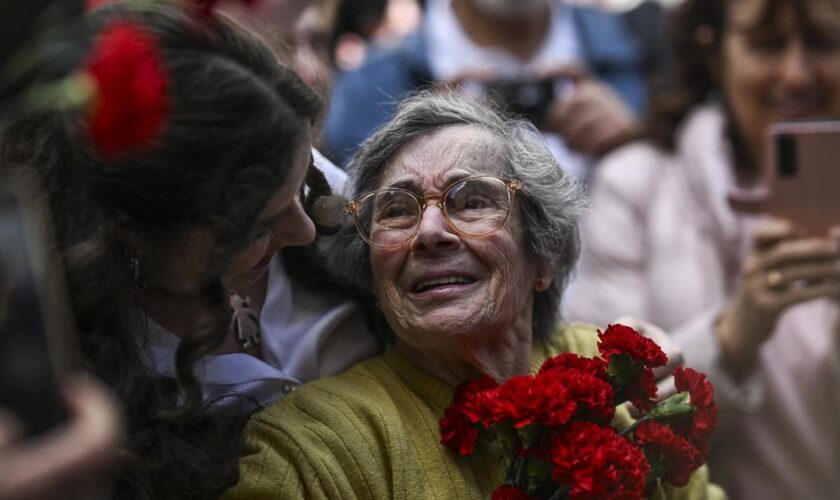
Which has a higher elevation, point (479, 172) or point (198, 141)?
point (198, 141)

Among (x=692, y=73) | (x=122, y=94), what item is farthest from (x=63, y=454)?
(x=692, y=73)

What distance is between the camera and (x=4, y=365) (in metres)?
1.63

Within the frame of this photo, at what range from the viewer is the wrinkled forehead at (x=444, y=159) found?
2.71 meters

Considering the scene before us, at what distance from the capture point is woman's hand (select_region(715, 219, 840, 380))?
3.36 m

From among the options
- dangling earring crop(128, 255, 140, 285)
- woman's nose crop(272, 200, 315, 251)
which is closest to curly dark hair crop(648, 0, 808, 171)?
woman's nose crop(272, 200, 315, 251)

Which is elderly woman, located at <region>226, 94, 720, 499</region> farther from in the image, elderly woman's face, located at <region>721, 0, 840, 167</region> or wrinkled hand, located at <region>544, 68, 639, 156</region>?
elderly woman's face, located at <region>721, 0, 840, 167</region>

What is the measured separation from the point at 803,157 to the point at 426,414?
49.6 inches

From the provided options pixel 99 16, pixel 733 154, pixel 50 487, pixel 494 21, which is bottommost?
pixel 733 154

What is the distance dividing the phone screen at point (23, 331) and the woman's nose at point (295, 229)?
2.99 ft

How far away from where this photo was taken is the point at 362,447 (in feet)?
8.36

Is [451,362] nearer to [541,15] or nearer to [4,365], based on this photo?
[4,365]

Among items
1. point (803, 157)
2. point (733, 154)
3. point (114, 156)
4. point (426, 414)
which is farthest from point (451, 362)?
point (733, 154)

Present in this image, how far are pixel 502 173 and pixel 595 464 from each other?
0.73 m

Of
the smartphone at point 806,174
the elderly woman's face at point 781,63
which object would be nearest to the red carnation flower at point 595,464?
the smartphone at point 806,174
